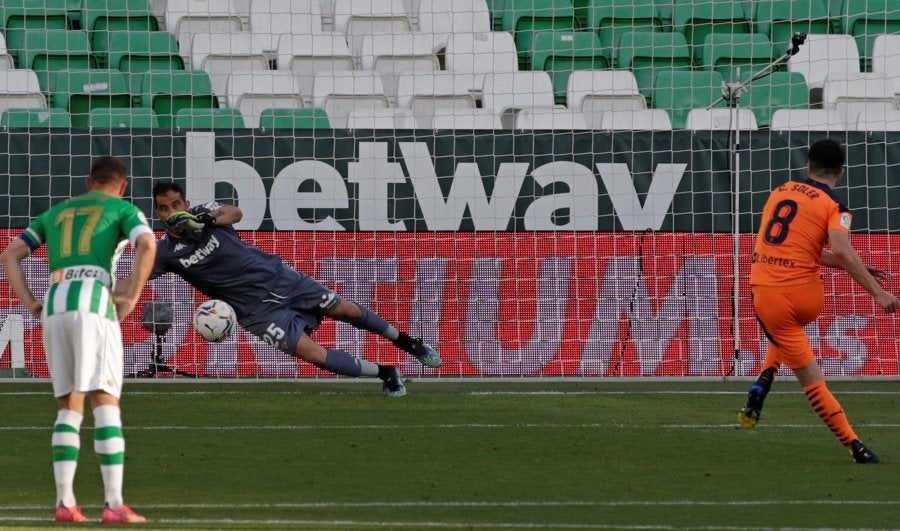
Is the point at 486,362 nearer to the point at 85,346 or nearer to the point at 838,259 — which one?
the point at 838,259

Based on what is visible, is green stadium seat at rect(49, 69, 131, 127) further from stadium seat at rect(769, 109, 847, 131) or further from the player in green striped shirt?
the player in green striped shirt

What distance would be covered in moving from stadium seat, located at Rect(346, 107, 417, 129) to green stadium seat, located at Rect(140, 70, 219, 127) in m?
1.61

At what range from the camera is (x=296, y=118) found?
1528cm

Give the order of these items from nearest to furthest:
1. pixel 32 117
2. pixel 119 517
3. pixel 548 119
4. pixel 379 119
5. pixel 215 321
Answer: pixel 119 517
pixel 215 321
pixel 32 117
pixel 379 119
pixel 548 119

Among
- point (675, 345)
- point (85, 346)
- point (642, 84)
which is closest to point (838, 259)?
point (85, 346)

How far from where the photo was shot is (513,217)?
1425 cm

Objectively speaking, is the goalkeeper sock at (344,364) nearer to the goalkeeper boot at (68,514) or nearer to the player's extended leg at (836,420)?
the player's extended leg at (836,420)

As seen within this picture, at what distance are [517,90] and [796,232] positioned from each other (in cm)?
835

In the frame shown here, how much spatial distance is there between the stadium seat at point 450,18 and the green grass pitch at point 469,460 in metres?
5.91

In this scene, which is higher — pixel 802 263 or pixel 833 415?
pixel 802 263

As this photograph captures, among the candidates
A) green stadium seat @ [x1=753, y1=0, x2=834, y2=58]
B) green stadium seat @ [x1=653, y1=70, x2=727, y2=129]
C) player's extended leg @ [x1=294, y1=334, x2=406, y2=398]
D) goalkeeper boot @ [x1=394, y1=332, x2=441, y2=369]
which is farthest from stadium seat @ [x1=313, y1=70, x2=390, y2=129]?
green stadium seat @ [x1=753, y1=0, x2=834, y2=58]

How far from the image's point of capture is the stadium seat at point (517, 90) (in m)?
16.3

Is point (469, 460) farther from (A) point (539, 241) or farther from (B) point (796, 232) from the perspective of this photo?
(A) point (539, 241)

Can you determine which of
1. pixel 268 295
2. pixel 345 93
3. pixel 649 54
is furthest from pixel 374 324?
pixel 649 54
